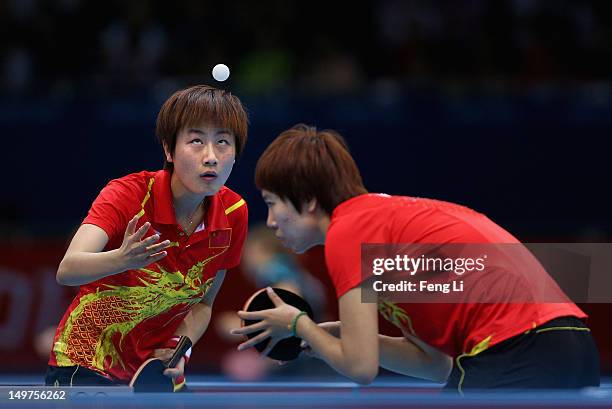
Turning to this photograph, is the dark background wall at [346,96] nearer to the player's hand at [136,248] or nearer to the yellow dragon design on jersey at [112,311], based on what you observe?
the yellow dragon design on jersey at [112,311]

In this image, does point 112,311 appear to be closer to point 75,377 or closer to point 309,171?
point 75,377

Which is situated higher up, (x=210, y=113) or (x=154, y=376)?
(x=210, y=113)

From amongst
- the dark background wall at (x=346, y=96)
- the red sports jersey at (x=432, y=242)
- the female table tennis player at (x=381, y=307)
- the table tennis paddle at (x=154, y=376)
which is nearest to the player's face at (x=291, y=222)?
the female table tennis player at (x=381, y=307)

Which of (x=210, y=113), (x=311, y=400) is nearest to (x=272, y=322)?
(x=311, y=400)

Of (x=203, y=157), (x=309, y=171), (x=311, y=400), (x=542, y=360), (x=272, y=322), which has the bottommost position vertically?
(x=311, y=400)

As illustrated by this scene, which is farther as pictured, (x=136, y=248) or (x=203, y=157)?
(x=203, y=157)

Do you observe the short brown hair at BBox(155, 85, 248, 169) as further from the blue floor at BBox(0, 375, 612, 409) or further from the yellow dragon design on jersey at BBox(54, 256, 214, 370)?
the blue floor at BBox(0, 375, 612, 409)

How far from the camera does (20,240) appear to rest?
7785mm

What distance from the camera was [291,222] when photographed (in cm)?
323

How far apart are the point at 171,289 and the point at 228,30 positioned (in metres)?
5.75

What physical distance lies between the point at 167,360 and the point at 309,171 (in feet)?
3.85

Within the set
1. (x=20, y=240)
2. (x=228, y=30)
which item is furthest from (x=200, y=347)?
(x=228, y=30)

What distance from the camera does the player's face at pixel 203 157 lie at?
3.65 metres

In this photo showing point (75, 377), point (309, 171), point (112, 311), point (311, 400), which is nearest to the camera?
point (311, 400)
